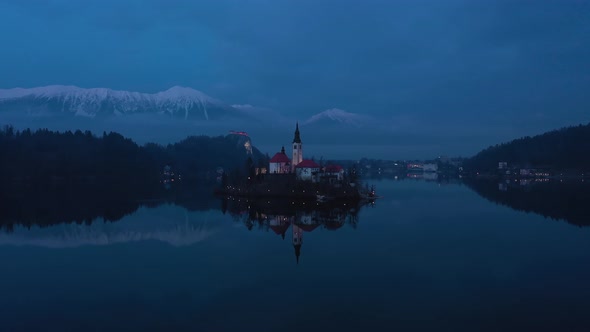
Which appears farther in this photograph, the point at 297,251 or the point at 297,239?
the point at 297,239

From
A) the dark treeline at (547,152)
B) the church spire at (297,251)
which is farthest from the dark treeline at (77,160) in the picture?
the dark treeline at (547,152)

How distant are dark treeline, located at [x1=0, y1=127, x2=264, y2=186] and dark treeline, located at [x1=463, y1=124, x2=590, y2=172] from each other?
88.6 metres

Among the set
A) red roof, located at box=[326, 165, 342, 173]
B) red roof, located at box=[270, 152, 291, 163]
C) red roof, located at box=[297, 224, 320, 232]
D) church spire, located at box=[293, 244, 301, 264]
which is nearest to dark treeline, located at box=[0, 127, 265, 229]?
red roof, located at box=[270, 152, 291, 163]

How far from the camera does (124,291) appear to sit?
53.0ft

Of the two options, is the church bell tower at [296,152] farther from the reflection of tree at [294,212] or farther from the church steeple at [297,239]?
the church steeple at [297,239]

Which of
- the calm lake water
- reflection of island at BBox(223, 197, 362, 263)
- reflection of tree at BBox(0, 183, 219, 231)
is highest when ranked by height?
reflection of tree at BBox(0, 183, 219, 231)

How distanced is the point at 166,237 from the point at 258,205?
61.9 feet

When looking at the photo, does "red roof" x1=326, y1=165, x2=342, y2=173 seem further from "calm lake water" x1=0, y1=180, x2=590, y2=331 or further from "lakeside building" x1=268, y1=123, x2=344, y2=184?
"calm lake water" x1=0, y1=180, x2=590, y2=331

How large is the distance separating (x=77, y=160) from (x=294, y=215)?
261 ft

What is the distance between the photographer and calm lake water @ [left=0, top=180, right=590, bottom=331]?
524 inches

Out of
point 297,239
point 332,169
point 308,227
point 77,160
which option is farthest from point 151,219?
point 77,160

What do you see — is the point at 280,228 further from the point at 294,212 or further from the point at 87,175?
the point at 87,175

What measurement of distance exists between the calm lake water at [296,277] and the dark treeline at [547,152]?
11295 cm

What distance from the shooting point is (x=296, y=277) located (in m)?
18.1
